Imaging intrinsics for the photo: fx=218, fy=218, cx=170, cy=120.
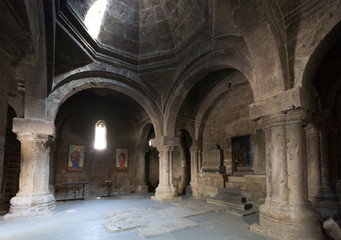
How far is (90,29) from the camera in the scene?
7352 millimetres

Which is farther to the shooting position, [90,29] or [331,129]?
[90,29]

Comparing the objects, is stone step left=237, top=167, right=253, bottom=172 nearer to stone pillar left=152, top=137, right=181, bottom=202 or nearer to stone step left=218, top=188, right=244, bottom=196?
stone step left=218, top=188, right=244, bottom=196

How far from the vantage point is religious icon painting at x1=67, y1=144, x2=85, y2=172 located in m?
10.5

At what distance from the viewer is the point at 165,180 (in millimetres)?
8695

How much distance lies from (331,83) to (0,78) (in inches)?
294

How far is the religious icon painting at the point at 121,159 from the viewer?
39.2 ft

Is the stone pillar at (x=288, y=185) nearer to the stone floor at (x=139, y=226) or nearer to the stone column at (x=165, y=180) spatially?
the stone floor at (x=139, y=226)

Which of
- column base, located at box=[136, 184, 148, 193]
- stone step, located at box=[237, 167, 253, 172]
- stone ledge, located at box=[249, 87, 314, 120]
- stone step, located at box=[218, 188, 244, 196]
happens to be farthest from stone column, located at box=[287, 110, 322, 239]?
column base, located at box=[136, 184, 148, 193]

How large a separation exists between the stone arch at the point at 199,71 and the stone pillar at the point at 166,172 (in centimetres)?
41

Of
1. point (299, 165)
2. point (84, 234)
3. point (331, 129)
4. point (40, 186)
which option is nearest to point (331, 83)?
point (331, 129)

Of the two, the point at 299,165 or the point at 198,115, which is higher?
the point at 198,115

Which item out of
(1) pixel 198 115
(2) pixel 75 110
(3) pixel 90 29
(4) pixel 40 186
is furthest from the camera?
(2) pixel 75 110

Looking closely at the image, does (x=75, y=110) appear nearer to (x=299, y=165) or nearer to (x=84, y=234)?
(x=84, y=234)

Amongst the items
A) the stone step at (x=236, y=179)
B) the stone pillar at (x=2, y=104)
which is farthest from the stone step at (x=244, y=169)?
the stone pillar at (x=2, y=104)
